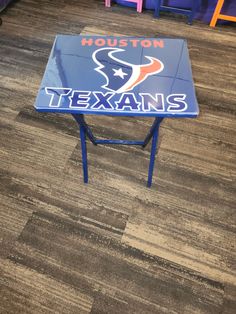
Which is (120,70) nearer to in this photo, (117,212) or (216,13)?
(117,212)

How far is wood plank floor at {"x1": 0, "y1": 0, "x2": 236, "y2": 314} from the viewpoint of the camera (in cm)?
134

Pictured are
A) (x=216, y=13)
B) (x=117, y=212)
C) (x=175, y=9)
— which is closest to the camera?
(x=117, y=212)

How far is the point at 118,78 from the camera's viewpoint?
119 centimetres

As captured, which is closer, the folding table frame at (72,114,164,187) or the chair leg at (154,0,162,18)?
the folding table frame at (72,114,164,187)

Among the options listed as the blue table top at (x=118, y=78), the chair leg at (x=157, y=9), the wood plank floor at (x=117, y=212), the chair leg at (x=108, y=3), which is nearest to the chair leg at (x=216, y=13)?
the chair leg at (x=157, y=9)

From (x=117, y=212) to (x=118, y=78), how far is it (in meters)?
0.79

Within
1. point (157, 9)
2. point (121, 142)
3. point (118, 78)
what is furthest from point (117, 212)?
point (157, 9)

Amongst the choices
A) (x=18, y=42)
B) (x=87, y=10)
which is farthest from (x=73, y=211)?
(x=87, y=10)

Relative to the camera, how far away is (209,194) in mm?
1660

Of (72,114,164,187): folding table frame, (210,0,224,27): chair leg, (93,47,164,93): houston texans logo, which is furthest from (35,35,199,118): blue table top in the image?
(210,0,224,27): chair leg

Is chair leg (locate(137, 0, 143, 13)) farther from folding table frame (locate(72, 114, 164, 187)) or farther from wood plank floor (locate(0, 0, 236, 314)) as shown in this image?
folding table frame (locate(72, 114, 164, 187))

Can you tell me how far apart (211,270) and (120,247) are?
0.50 m

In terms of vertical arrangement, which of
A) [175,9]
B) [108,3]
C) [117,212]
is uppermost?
[175,9]

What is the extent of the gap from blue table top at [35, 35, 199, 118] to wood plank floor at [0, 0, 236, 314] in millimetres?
710
